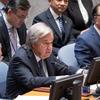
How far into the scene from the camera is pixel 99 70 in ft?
11.0

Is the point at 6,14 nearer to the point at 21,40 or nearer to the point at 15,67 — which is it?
the point at 21,40

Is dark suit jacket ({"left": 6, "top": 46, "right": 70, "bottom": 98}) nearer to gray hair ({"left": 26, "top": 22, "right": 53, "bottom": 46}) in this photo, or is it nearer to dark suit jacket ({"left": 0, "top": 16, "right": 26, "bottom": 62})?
gray hair ({"left": 26, "top": 22, "right": 53, "bottom": 46})

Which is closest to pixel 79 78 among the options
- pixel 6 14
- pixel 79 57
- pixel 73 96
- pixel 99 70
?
pixel 73 96

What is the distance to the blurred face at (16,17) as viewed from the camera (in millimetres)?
4738

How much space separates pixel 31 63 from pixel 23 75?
160 mm

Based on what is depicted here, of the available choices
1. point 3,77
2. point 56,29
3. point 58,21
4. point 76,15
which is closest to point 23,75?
point 3,77

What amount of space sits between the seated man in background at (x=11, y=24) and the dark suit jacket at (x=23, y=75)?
1067 millimetres

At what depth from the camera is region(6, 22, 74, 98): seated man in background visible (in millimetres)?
3572

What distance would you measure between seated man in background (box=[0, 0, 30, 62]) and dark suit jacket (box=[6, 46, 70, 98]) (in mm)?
1067

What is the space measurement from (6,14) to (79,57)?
1002mm

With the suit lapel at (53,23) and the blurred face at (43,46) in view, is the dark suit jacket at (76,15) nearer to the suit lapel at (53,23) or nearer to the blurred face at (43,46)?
the suit lapel at (53,23)

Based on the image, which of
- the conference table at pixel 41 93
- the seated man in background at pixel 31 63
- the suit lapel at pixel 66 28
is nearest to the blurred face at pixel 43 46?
the seated man in background at pixel 31 63

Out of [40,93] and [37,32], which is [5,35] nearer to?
[37,32]

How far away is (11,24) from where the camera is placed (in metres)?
4.86
